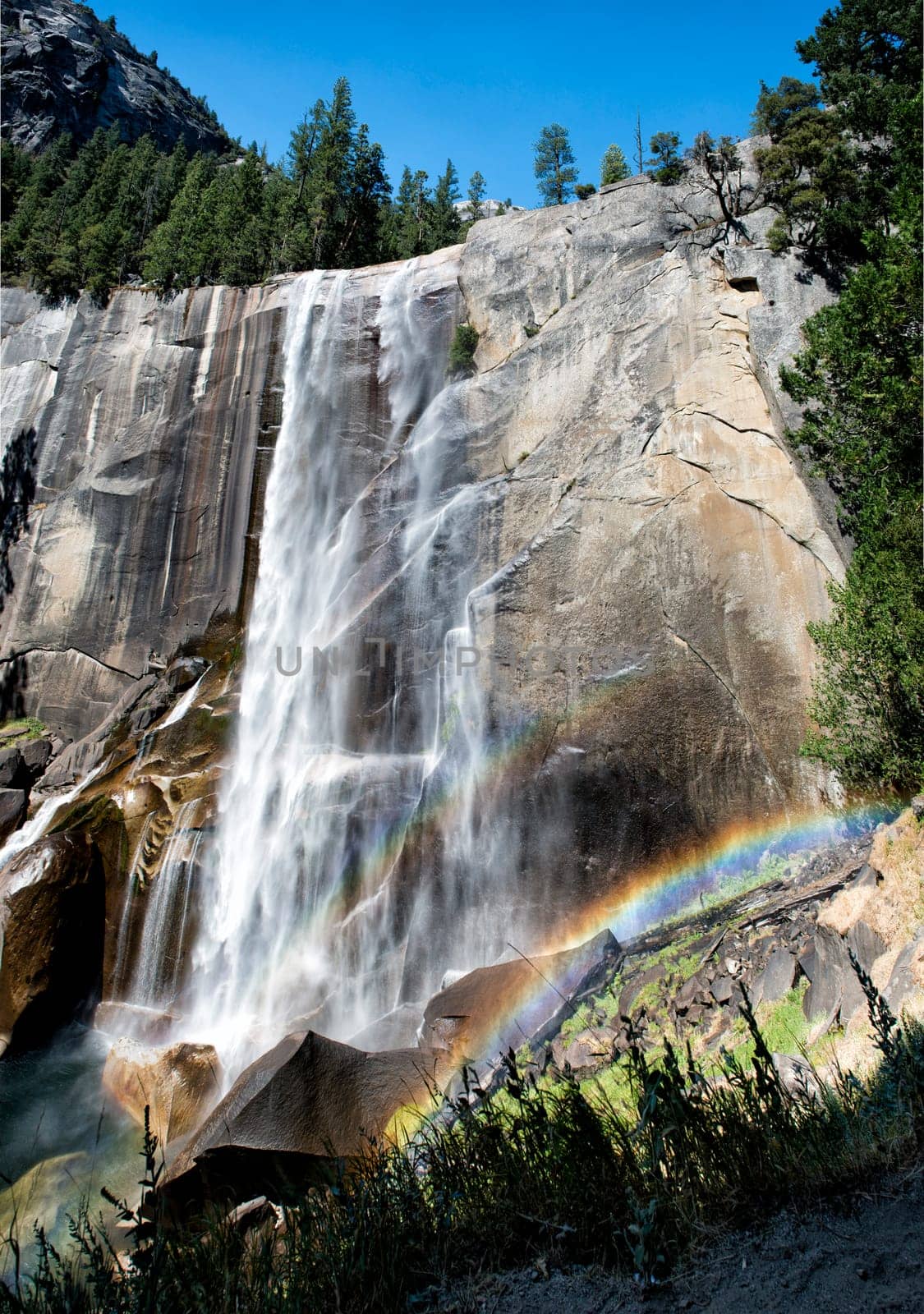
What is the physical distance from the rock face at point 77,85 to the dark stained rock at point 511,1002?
264ft

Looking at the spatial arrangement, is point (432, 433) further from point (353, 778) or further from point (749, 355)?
point (353, 778)

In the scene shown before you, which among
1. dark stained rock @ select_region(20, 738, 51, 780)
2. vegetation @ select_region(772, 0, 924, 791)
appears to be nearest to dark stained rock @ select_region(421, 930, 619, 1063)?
vegetation @ select_region(772, 0, 924, 791)

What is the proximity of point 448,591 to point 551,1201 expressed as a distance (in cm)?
1652

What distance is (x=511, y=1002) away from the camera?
1089 cm

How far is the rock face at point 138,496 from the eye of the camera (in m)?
26.2

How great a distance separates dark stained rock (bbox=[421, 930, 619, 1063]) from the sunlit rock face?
8.31 feet

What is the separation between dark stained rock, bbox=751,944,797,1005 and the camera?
8.16 m

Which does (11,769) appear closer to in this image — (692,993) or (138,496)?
(138,496)

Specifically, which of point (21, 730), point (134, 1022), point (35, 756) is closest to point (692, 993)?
point (134, 1022)

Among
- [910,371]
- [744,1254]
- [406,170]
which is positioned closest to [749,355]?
[910,371]

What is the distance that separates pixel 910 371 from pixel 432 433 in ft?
44.4

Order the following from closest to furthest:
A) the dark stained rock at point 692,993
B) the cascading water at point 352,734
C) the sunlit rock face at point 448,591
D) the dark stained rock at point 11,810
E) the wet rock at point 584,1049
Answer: the wet rock at point 584,1049
the dark stained rock at point 692,993
the sunlit rock face at point 448,591
the cascading water at point 352,734
the dark stained rock at point 11,810

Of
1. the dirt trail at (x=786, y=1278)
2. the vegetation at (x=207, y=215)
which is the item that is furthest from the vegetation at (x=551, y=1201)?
the vegetation at (x=207, y=215)

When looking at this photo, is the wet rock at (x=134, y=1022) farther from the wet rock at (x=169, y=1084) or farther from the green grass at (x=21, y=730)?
the green grass at (x=21, y=730)
